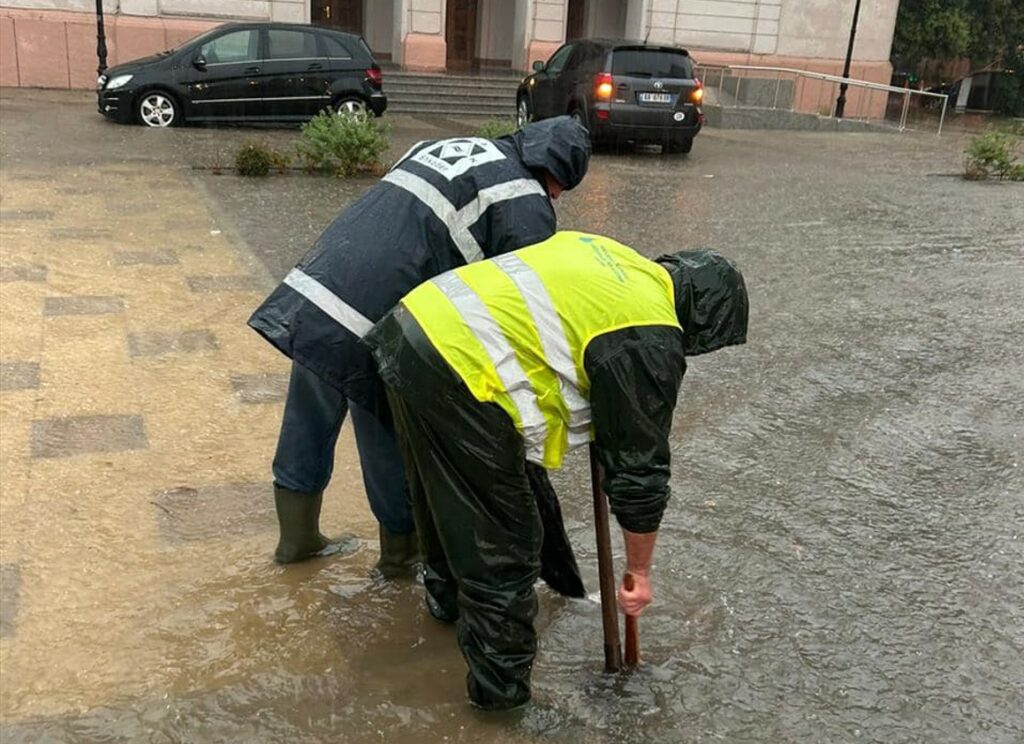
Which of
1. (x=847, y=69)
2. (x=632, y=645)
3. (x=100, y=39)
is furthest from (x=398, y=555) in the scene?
(x=847, y=69)

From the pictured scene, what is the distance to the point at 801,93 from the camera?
2312cm

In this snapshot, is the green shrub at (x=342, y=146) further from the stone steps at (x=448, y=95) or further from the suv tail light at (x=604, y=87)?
the stone steps at (x=448, y=95)

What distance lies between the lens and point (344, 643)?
306cm

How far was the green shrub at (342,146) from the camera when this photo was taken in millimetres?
9992

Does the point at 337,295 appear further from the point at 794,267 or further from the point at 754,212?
the point at 754,212

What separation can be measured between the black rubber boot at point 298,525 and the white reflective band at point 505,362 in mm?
1195

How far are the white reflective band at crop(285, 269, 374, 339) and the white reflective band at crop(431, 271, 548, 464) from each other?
0.47 m

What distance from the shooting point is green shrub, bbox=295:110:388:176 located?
9.99m

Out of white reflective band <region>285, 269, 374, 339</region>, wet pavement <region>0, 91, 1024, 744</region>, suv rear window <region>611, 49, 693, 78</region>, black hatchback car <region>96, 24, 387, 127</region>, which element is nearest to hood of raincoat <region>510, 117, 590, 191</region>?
white reflective band <region>285, 269, 374, 339</region>

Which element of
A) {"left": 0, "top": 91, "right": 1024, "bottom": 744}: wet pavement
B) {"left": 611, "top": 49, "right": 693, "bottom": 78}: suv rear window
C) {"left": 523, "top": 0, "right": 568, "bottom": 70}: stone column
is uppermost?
{"left": 523, "top": 0, "right": 568, "bottom": 70}: stone column

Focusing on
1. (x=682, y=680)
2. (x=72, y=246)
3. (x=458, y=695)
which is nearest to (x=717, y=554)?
(x=682, y=680)

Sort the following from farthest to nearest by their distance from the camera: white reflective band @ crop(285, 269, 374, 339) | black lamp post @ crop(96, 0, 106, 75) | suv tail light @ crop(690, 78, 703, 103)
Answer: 1. black lamp post @ crop(96, 0, 106, 75)
2. suv tail light @ crop(690, 78, 703, 103)
3. white reflective band @ crop(285, 269, 374, 339)

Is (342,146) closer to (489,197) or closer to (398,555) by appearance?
(398,555)

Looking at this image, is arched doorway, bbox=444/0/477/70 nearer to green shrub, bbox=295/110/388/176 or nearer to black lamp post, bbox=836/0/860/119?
black lamp post, bbox=836/0/860/119
